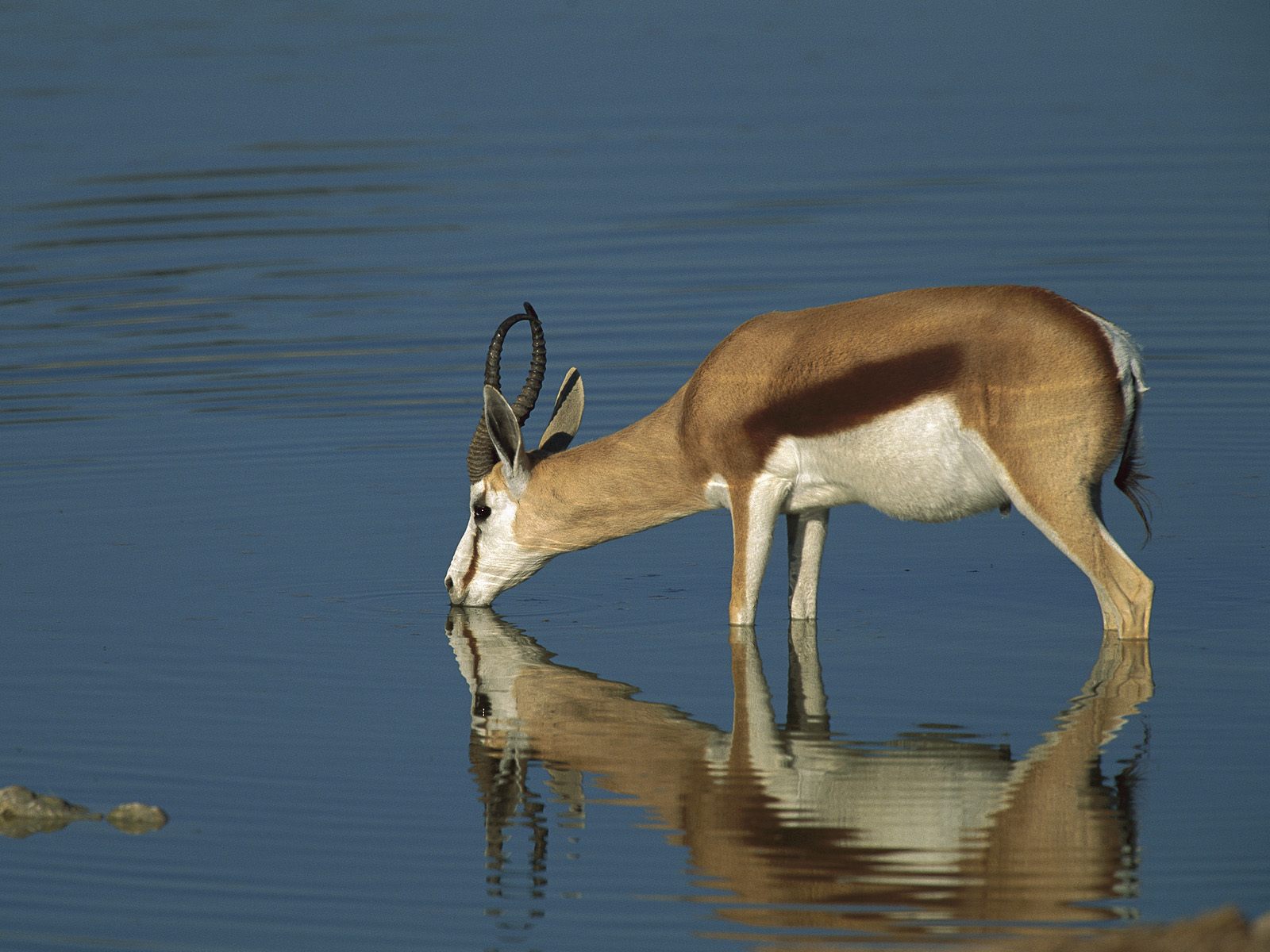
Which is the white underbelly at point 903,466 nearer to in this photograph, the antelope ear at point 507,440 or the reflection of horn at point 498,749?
the antelope ear at point 507,440

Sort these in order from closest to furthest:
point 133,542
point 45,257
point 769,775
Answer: point 769,775
point 133,542
point 45,257

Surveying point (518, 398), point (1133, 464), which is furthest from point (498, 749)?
point (1133, 464)

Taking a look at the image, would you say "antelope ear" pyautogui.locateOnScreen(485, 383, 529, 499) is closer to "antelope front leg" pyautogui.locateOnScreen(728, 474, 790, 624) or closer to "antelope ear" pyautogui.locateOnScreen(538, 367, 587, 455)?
"antelope ear" pyautogui.locateOnScreen(538, 367, 587, 455)

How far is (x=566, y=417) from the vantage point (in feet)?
35.2

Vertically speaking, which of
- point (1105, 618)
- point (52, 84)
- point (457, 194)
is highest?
point (52, 84)

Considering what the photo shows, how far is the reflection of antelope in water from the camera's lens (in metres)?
6.44

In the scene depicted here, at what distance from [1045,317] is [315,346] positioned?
9.22 metres

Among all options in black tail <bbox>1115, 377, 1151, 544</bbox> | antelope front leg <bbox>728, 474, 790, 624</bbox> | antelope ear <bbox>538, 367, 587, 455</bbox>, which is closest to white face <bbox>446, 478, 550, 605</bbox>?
antelope ear <bbox>538, 367, 587, 455</bbox>

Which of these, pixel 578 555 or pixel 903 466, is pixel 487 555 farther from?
pixel 903 466

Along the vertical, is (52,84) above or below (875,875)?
above

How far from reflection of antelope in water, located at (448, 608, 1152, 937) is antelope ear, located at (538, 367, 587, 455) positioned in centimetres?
149

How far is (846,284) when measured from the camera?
1700 cm

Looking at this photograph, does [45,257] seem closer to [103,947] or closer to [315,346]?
[315,346]

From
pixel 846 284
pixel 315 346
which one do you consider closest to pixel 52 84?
pixel 315 346
